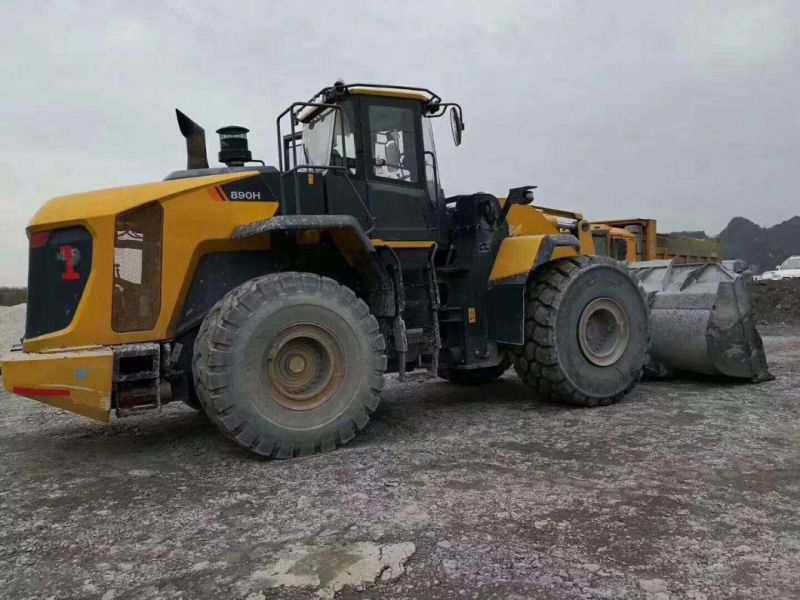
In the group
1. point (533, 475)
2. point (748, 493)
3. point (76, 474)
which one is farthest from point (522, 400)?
point (76, 474)

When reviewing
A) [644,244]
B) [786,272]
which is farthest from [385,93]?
[786,272]


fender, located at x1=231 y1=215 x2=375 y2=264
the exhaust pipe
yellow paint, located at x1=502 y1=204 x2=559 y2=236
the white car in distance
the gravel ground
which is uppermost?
the exhaust pipe

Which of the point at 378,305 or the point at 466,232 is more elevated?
the point at 466,232

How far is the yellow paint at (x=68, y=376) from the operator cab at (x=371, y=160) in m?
A: 1.69

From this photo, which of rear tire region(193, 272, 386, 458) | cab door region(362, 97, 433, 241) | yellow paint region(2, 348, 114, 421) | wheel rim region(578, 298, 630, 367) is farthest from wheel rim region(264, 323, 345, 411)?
wheel rim region(578, 298, 630, 367)

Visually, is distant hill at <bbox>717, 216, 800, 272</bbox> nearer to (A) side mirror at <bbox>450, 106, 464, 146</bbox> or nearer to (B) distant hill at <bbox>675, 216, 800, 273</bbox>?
(B) distant hill at <bbox>675, 216, 800, 273</bbox>

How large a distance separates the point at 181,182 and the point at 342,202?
3.97 feet

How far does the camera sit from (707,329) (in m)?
6.53

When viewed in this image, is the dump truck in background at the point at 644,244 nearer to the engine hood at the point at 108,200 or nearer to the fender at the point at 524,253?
the fender at the point at 524,253

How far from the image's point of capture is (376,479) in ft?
12.8

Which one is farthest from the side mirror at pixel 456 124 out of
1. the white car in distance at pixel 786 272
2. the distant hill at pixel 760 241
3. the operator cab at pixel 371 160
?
the distant hill at pixel 760 241

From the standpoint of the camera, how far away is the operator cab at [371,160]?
5152mm

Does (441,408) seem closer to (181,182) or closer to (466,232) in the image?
(466,232)

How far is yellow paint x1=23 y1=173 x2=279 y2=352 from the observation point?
4.39m
